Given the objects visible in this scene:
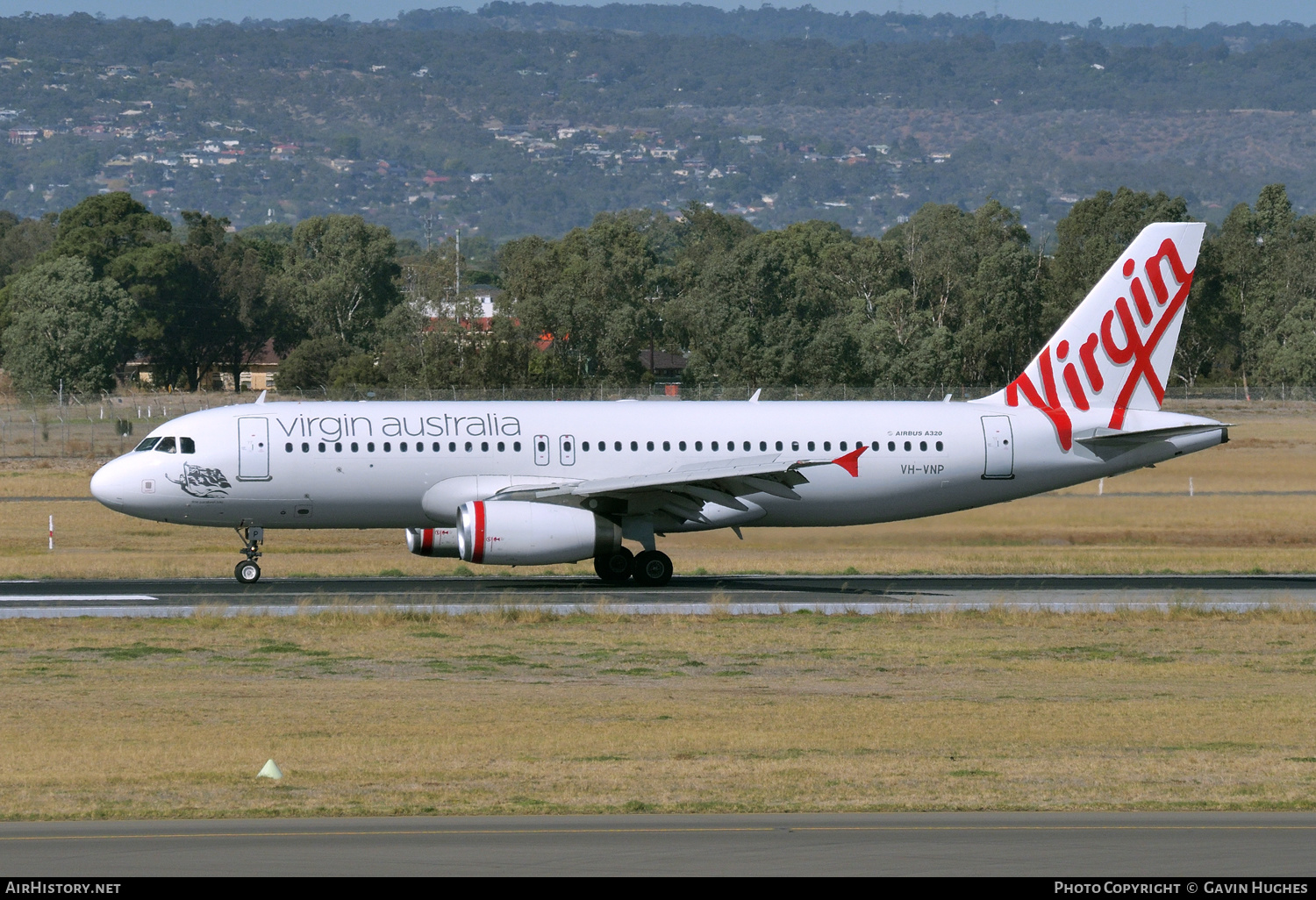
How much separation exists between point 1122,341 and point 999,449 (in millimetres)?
4187

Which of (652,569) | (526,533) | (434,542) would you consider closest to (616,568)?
(652,569)

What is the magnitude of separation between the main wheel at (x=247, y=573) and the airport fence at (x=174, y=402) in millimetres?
34095

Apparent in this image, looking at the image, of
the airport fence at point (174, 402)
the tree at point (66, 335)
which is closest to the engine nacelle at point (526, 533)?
the airport fence at point (174, 402)

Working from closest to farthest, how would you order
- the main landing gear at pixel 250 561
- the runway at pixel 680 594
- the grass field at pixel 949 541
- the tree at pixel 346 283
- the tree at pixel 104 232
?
the runway at pixel 680 594, the main landing gear at pixel 250 561, the grass field at pixel 949 541, the tree at pixel 104 232, the tree at pixel 346 283

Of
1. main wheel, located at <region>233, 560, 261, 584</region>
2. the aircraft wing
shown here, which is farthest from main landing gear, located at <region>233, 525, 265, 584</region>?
the aircraft wing

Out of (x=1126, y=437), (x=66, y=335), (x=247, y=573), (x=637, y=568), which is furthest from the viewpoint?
(x=66, y=335)

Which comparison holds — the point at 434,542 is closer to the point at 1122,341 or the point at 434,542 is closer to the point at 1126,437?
the point at 1126,437

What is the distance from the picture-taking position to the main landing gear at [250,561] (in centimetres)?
3812

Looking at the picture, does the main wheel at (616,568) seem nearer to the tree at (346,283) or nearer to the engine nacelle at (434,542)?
the engine nacelle at (434,542)

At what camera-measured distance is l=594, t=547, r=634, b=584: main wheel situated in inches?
1539

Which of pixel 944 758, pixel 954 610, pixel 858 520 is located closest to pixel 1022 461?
pixel 858 520

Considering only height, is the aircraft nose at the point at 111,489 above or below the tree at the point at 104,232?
below

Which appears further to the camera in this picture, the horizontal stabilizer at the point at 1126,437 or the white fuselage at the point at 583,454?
the horizontal stabilizer at the point at 1126,437

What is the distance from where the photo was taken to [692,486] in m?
37.6
